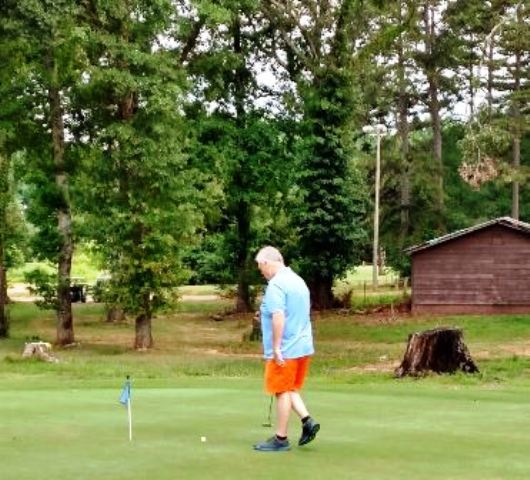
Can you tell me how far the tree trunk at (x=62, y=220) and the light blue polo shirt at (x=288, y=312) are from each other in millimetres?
23542

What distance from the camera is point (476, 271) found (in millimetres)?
42000

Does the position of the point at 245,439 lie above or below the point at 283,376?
below

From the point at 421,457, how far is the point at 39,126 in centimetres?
2600

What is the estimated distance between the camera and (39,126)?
105ft

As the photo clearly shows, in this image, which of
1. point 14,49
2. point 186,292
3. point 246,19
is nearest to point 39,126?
point 14,49

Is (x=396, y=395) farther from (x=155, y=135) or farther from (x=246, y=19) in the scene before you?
(x=246, y=19)

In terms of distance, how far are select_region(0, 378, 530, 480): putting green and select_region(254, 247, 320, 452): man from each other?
224mm

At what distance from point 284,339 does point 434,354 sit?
11721mm

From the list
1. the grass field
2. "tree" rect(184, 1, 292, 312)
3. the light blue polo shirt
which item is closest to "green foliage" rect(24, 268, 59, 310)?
"tree" rect(184, 1, 292, 312)

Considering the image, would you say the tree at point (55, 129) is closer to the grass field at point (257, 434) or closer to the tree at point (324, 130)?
the grass field at point (257, 434)

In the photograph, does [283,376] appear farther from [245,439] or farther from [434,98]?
[434,98]

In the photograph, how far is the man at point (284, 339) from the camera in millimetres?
8242

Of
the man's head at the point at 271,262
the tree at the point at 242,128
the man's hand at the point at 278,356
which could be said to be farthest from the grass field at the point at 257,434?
the tree at the point at 242,128

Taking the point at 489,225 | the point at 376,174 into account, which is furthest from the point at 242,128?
the point at 376,174
